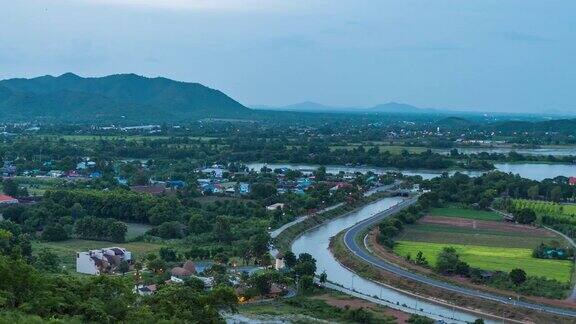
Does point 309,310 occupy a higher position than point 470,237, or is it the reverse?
point 470,237

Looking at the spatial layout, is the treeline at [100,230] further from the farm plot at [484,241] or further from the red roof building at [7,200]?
the farm plot at [484,241]

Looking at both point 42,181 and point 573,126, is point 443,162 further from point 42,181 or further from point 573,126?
point 573,126

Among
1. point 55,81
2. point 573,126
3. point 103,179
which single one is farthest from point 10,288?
point 55,81

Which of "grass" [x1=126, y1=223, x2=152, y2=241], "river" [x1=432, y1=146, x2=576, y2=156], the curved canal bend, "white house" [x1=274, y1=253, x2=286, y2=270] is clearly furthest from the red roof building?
"river" [x1=432, y1=146, x2=576, y2=156]

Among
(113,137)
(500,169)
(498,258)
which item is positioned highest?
(113,137)

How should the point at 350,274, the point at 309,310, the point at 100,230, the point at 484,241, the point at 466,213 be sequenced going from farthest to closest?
the point at 466,213 → the point at 484,241 → the point at 100,230 → the point at 350,274 → the point at 309,310

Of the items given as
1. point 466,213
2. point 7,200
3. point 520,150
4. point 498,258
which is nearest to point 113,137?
point 7,200

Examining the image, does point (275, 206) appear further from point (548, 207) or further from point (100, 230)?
point (548, 207)
